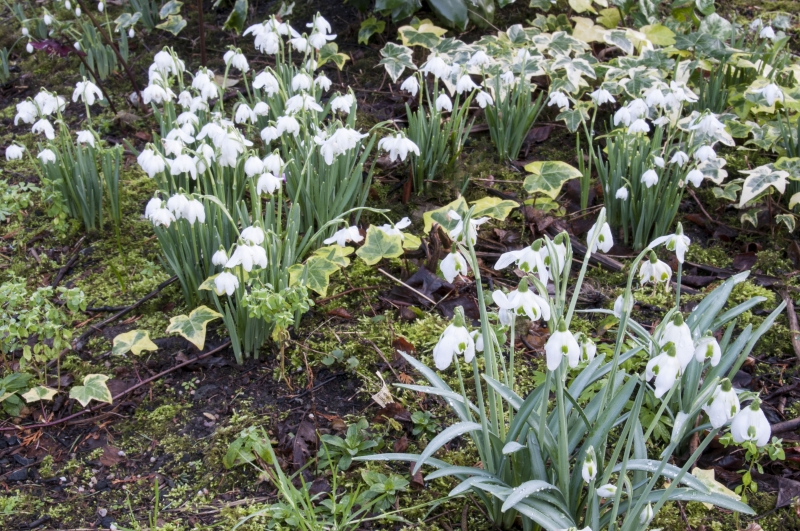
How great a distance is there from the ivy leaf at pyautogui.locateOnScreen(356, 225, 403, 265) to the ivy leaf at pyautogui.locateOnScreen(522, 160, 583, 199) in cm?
67

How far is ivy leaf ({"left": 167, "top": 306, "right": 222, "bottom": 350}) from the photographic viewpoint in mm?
2115

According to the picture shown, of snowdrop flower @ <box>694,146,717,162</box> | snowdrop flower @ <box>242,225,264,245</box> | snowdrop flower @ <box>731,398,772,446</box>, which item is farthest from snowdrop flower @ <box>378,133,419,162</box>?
snowdrop flower @ <box>731,398,772,446</box>

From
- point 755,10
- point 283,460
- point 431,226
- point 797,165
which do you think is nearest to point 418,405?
point 283,460

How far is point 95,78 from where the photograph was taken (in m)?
3.77

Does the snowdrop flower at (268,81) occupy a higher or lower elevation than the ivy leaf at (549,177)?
higher

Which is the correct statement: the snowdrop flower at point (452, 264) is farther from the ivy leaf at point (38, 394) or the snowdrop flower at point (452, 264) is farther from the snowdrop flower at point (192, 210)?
the ivy leaf at point (38, 394)

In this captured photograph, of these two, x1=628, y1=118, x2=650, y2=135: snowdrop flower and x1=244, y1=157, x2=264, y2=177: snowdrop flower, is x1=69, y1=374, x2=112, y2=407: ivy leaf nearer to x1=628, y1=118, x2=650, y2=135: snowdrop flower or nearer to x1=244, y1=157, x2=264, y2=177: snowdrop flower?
x1=244, y1=157, x2=264, y2=177: snowdrop flower

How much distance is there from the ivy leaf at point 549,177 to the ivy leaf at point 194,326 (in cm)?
134

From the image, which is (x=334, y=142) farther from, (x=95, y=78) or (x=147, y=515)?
(x=95, y=78)

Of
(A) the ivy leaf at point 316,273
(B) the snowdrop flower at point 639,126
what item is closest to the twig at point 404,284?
(A) the ivy leaf at point 316,273

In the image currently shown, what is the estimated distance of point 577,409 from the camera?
145 cm

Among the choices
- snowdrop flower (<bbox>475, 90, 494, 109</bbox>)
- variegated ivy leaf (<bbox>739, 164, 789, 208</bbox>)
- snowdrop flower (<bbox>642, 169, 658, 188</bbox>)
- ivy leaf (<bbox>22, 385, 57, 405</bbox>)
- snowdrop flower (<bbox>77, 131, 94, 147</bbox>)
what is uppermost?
snowdrop flower (<bbox>77, 131, 94, 147</bbox>)

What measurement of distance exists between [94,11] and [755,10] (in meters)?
4.30

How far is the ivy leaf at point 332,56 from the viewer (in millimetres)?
3467
